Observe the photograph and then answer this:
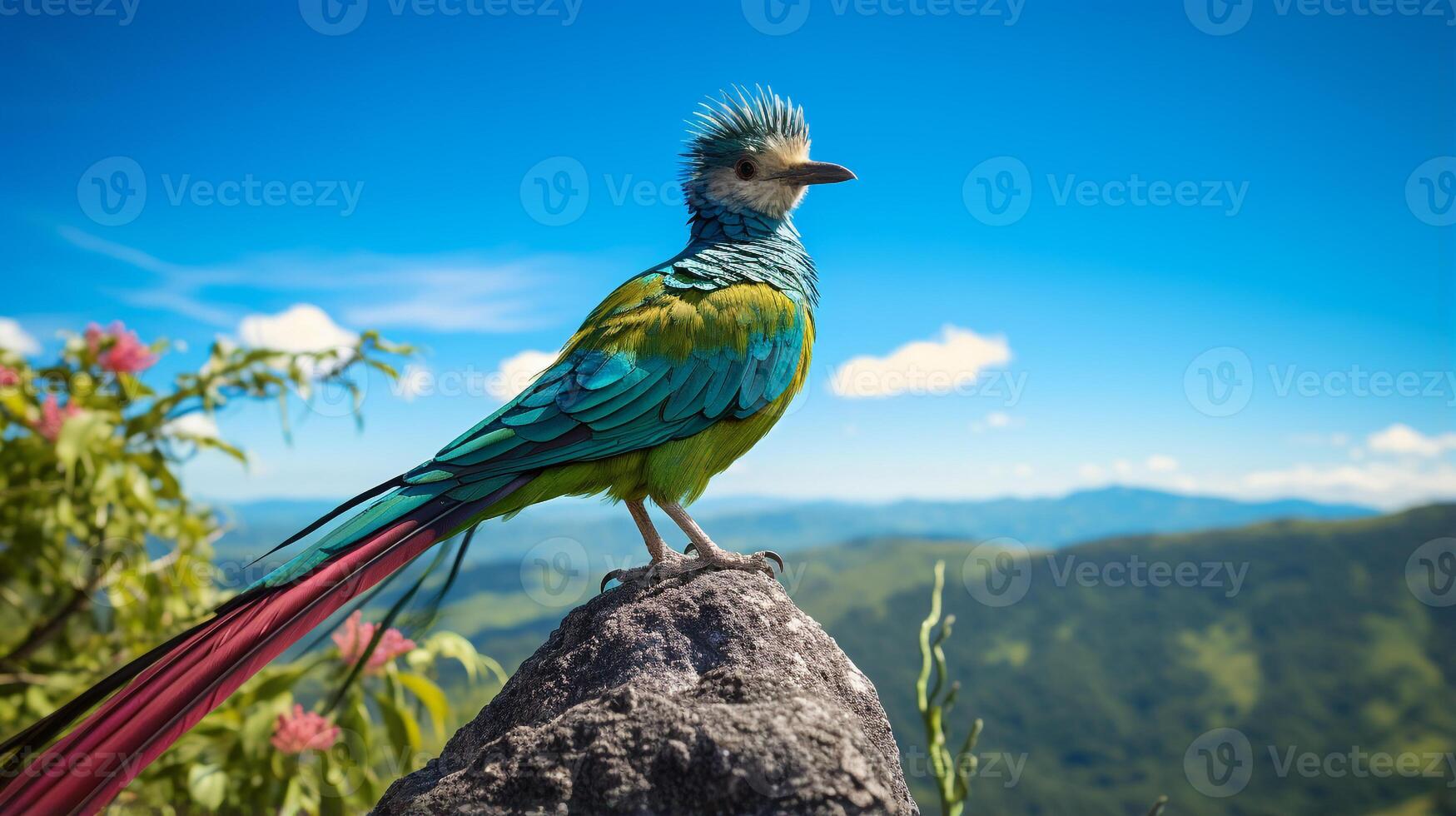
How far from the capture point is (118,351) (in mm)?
5754

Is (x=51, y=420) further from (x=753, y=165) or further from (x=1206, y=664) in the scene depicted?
(x=1206, y=664)

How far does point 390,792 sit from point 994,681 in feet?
213

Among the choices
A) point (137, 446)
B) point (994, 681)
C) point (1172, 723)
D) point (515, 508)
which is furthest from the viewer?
point (994, 681)

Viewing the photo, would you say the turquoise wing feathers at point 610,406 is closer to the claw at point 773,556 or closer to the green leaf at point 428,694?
the claw at point 773,556

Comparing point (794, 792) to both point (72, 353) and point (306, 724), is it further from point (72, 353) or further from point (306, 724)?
point (72, 353)

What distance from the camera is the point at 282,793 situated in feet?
15.5

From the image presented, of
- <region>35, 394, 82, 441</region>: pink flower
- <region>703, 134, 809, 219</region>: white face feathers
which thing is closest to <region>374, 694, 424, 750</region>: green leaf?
<region>35, 394, 82, 441</region>: pink flower

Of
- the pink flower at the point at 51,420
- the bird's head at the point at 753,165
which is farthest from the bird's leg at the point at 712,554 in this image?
the pink flower at the point at 51,420

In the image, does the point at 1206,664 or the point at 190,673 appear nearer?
the point at 190,673

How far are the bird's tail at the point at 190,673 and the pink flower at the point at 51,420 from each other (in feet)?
11.3

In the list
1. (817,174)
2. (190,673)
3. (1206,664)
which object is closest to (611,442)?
(190,673)

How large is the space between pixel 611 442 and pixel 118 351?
430cm

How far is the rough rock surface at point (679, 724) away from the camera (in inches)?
95.2

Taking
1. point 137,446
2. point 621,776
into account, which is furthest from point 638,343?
point 137,446
